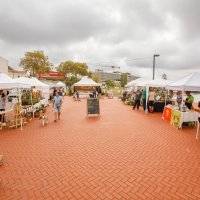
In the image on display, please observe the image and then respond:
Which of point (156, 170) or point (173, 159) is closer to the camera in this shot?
point (156, 170)

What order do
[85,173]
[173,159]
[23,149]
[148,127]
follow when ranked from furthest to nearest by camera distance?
[148,127], [23,149], [173,159], [85,173]

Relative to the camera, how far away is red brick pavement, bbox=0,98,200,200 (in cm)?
405

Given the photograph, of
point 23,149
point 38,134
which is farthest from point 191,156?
point 38,134

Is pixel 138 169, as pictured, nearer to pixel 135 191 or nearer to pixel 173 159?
pixel 135 191

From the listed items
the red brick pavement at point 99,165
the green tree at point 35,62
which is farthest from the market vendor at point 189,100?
the green tree at point 35,62

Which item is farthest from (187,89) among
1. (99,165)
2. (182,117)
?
(99,165)

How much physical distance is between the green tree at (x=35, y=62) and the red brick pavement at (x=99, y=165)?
87.0ft

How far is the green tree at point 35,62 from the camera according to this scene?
107 feet

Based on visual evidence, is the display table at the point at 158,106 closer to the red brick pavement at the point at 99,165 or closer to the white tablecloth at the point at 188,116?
the white tablecloth at the point at 188,116

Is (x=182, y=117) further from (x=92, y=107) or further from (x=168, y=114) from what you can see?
(x=92, y=107)

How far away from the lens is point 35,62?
3300cm

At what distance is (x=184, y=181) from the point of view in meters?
4.47

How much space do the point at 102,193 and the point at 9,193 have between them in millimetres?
2029

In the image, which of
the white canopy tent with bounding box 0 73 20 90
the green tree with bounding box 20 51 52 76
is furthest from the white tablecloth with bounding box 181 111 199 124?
the green tree with bounding box 20 51 52 76
